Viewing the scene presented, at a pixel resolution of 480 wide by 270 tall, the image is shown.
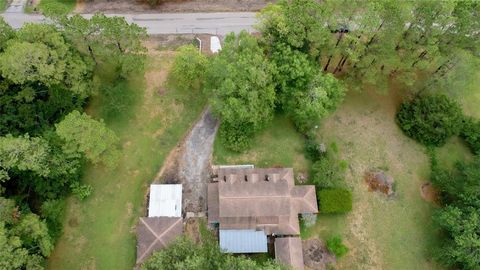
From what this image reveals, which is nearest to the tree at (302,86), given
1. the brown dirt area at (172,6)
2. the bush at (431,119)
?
the bush at (431,119)

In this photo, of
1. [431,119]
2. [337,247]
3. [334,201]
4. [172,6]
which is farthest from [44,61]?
[431,119]

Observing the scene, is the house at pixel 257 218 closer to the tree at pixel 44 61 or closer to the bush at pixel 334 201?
the bush at pixel 334 201

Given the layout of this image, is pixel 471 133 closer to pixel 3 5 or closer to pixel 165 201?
pixel 165 201

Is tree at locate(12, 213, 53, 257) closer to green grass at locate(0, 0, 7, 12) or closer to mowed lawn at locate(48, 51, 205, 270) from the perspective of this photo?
mowed lawn at locate(48, 51, 205, 270)

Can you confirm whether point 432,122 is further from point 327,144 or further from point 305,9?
point 305,9

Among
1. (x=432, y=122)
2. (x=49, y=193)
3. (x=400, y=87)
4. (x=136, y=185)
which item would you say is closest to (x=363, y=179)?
(x=432, y=122)

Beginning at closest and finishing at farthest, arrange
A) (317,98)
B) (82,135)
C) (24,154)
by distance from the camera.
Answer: (24,154) → (82,135) → (317,98)
